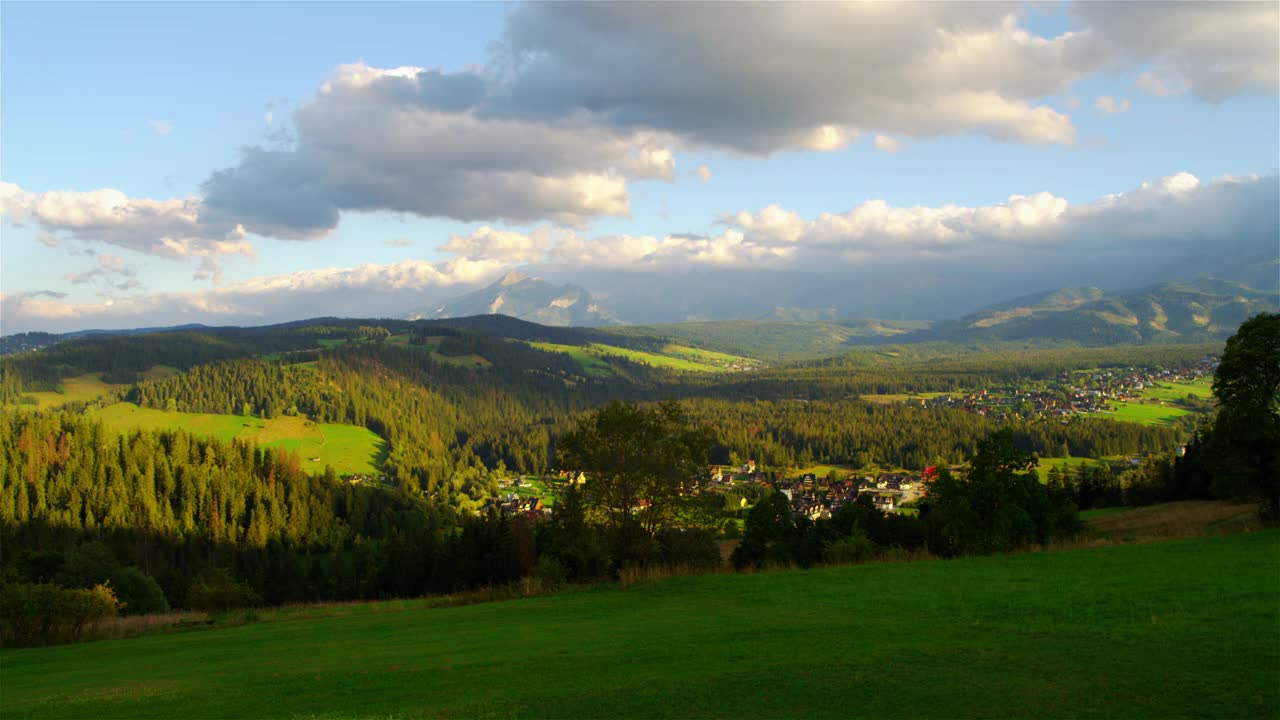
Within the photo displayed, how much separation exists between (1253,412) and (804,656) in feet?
86.2

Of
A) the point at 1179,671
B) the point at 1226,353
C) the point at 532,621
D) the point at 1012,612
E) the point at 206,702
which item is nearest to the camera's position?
the point at 1179,671

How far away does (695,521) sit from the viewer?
31.7 metres

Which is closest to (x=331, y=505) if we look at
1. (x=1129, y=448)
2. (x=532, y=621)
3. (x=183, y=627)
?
(x=183, y=627)

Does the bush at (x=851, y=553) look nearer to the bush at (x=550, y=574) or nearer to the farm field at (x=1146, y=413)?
the bush at (x=550, y=574)

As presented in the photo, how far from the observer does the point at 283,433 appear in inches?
7293

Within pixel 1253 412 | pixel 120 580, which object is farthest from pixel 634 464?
pixel 120 580

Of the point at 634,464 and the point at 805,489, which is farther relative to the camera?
the point at 805,489

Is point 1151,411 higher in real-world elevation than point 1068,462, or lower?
higher

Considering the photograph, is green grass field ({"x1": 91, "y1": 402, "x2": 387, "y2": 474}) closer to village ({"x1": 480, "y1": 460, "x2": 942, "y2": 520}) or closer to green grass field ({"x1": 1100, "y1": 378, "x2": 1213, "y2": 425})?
village ({"x1": 480, "y1": 460, "x2": 942, "y2": 520})

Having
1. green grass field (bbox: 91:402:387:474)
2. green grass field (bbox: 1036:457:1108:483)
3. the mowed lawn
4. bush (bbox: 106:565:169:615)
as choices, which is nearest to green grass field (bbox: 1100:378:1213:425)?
green grass field (bbox: 1036:457:1108:483)

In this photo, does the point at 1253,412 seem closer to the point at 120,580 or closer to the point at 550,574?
the point at 550,574

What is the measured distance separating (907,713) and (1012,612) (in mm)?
6636

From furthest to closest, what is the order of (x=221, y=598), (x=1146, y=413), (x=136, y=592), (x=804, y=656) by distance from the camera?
(x=1146, y=413) < (x=136, y=592) < (x=221, y=598) < (x=804, y=656)

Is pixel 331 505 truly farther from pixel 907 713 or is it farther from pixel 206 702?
pixel 907 713
